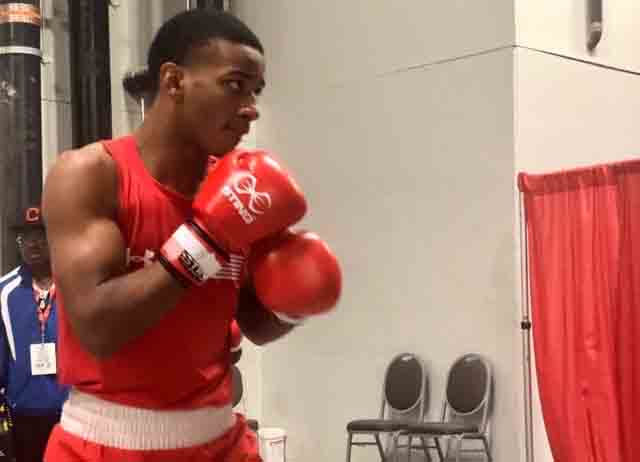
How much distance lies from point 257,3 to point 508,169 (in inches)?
100

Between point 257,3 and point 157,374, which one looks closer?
point 157,374

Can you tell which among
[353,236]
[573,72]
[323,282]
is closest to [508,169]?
[573,72]

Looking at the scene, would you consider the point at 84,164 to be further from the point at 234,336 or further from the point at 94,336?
the point at 234,336

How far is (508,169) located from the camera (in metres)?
5.40

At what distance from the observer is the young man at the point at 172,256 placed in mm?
1726

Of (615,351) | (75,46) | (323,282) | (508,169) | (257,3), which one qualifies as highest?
(257,3)

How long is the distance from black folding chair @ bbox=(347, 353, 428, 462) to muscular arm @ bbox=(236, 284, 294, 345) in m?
3.51

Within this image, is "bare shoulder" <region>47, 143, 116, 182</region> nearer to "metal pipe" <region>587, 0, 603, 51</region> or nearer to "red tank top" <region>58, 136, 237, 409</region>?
"red tank top" <region>58, 136, 237, 409</region>

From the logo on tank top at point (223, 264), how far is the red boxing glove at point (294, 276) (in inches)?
1.6

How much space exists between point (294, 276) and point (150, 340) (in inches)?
12.6

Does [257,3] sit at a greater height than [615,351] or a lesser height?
greater

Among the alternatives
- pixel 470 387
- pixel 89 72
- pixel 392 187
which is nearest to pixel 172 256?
pixel 470 387

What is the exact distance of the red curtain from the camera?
13.8 ft

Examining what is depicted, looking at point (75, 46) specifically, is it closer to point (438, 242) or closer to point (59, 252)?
point (438, 242)
